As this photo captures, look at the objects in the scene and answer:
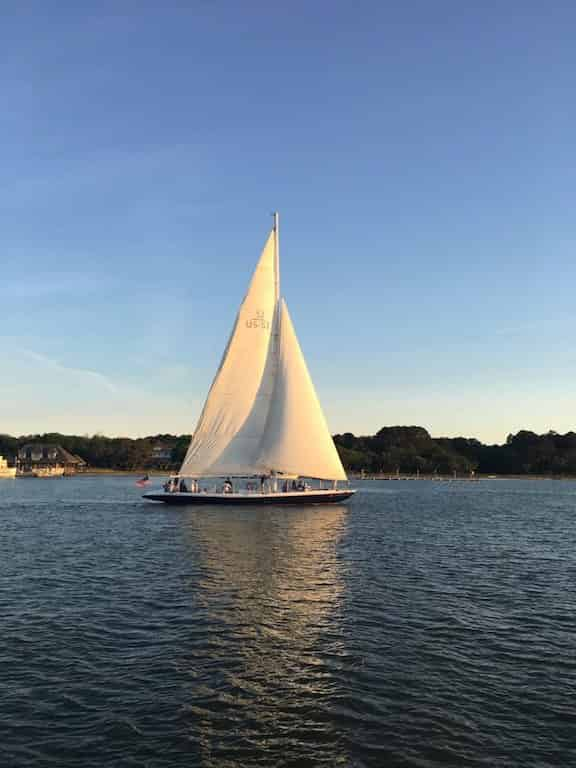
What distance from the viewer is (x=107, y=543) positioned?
47.3m

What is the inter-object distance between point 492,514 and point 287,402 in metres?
32.1

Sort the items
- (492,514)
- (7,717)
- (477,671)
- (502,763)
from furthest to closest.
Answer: (492,514) < (477,671) < (7,717) < (502,763)

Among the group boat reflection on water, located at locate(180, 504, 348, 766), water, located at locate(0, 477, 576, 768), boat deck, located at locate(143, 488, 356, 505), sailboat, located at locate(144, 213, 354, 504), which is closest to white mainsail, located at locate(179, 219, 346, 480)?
sailboat, located at locate(144, 213, 354, 504)

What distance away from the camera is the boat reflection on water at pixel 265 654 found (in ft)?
49.5

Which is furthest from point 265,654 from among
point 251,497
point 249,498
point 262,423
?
point 262,423

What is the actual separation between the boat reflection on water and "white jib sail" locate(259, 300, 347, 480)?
25.9 metres

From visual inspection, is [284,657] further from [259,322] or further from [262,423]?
[259,322]

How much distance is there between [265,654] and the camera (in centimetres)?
2108

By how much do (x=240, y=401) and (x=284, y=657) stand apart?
5262 centimetres

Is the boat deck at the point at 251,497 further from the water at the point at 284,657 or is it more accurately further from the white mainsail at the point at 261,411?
the water at the point at 284,657

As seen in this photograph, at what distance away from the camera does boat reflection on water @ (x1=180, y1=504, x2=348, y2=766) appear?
15.1 m

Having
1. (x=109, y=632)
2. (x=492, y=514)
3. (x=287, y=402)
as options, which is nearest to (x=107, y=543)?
(x=109, y=632)

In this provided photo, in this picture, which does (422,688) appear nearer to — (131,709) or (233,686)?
(233,686)

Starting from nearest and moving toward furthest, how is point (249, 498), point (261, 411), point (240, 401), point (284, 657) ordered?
point (284, 657) < point (249, 498) < point (240, 401) < point (261, 411)
